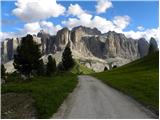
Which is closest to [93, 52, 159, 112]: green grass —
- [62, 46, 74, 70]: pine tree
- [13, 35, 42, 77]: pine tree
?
[13, 35, 42, 77]: pine tree

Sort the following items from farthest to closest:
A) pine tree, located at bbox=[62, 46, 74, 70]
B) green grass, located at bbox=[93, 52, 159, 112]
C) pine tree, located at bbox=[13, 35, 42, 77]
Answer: pine tree, located at bbox=[62, 46, 74, 70] < pine tree, located at bbox=[13, 35, 42, 77] < green grass, located at bbox=[93, 52, 159, 112]

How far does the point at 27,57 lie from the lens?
7000 centimetres

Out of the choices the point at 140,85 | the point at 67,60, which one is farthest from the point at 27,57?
the point at 67,60

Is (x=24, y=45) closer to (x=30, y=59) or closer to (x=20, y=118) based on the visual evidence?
(x=30, y=59)

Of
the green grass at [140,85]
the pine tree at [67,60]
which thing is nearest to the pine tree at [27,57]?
the green grass at [140,85]

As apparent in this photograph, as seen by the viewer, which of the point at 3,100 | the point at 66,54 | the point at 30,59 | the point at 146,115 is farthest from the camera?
the point at 66,54

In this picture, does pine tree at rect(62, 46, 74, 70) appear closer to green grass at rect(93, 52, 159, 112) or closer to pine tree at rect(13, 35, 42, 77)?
green grass at rect(93, 52, 159, 112)

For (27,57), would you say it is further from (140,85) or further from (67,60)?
(67,60)

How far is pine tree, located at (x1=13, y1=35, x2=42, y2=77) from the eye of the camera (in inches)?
2771

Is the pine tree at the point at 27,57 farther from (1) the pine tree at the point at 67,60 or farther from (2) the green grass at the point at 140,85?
(1) the pine tree at the point at 67,60

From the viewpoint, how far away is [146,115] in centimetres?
1986

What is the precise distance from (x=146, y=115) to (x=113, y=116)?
7.76ft

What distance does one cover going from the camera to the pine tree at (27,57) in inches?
2771

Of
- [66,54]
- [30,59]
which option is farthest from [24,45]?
[66,54]
